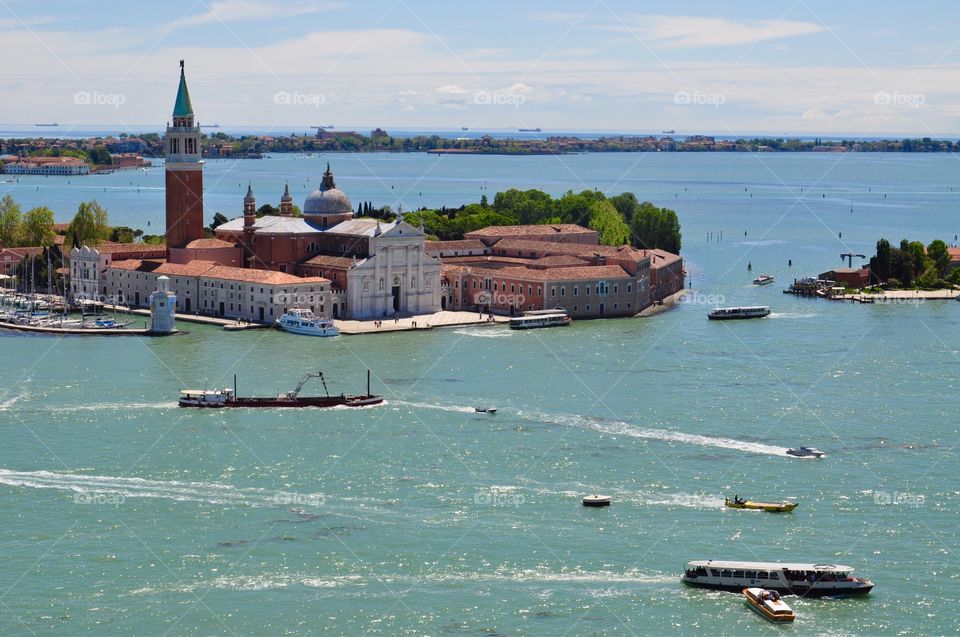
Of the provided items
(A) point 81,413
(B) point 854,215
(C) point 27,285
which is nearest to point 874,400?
(A) point 81,413

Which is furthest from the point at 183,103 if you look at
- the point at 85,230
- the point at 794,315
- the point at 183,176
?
the point at 794,315

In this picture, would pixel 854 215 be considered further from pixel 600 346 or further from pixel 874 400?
pixel 874 400

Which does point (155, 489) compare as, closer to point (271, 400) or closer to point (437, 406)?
point (271, 400)

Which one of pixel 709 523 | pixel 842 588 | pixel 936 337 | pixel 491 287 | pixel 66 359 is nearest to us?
pixel 842 588

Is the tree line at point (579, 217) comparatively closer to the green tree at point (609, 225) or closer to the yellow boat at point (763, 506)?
the green tree at point (609, 225)

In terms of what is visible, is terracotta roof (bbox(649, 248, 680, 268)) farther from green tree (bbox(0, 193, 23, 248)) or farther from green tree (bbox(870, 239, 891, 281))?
green tree (bbox(0, 193, 23, 248))

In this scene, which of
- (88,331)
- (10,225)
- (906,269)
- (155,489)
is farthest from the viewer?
(10,225)
